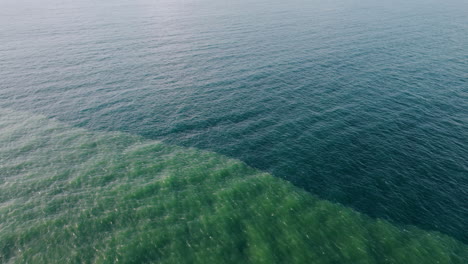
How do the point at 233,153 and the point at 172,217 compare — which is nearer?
the point at 172,217

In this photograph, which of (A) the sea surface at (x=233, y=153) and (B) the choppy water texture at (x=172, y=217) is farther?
(A) the sea surface at (x=233, y=153)

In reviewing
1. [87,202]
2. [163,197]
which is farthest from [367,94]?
[87,202]

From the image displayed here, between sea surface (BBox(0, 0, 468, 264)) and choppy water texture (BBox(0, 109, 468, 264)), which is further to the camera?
sea surface (BBox(0, 0, 468, 264))

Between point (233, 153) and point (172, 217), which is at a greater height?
point (233, 153)

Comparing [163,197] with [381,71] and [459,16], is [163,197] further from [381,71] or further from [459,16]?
[459,16]
